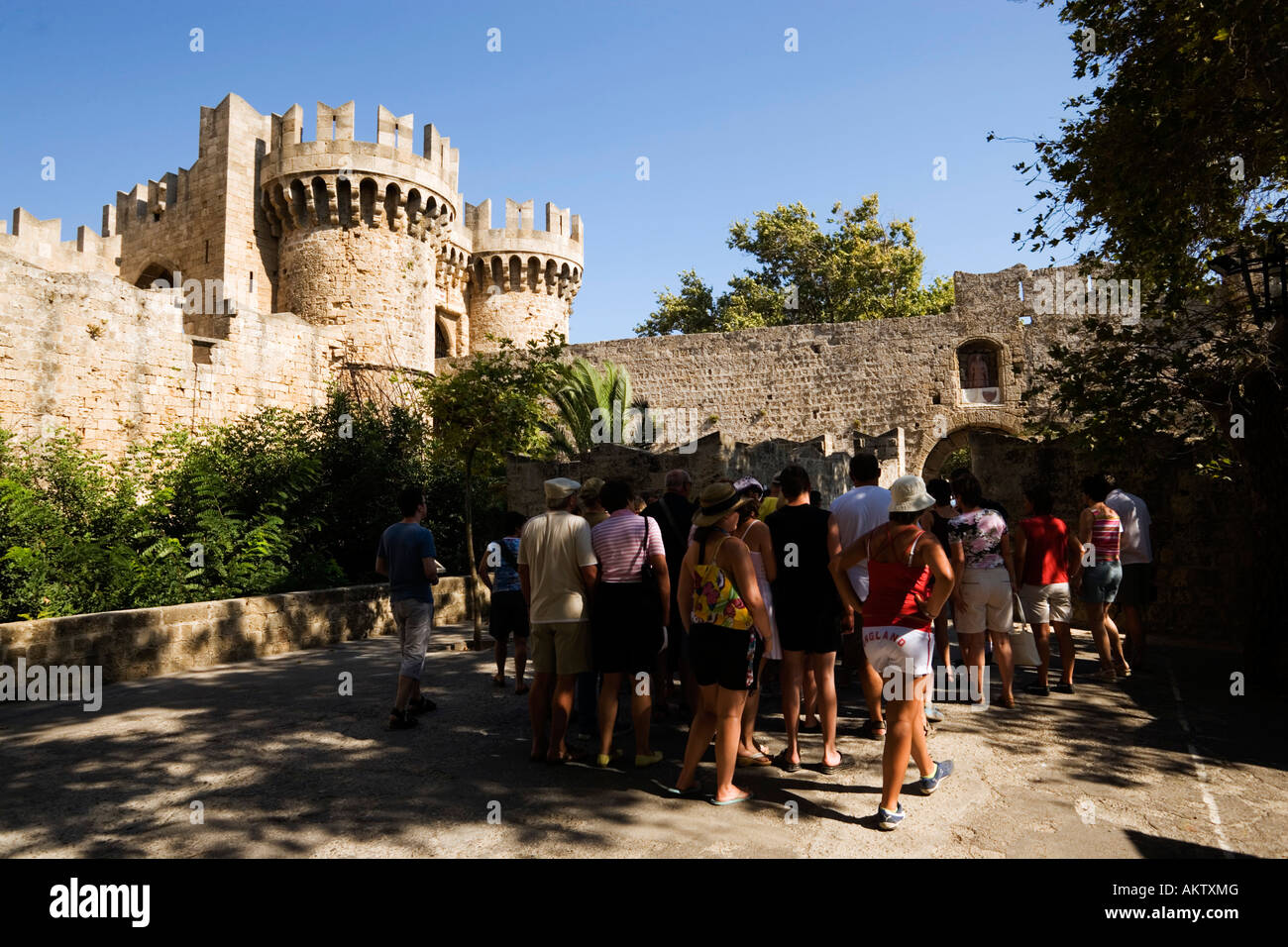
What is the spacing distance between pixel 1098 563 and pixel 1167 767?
8.81 ft

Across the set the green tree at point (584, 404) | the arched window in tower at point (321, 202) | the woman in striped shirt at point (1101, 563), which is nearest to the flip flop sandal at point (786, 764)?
the woman in striped shirt at point (1101, 563)

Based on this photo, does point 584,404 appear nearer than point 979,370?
Yes

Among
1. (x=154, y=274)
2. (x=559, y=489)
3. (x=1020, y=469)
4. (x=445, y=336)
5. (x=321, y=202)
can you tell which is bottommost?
(x=559, y=489)

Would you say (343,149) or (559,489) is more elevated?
(343,149)

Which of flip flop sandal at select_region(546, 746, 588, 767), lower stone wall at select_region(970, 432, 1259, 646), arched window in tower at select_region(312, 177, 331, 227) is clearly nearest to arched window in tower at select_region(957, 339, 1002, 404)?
lower stone wall at select_region(970, 432, 1259, 646)

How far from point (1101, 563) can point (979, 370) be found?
14.9 m

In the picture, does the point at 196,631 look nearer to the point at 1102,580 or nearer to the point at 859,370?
the point at 1102,580

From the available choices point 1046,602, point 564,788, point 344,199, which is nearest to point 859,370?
point 344,199

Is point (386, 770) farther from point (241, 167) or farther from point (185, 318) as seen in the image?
point (241, 167)

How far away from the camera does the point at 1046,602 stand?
6762mm

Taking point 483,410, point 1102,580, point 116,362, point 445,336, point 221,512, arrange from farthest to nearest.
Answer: point 445,336 < point 116,362 < point 221,512 < point 483,410 < point 1102,580

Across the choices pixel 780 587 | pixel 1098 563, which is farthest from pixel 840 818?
pixel 1098 563

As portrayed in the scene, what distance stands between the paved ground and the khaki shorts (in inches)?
23.6
